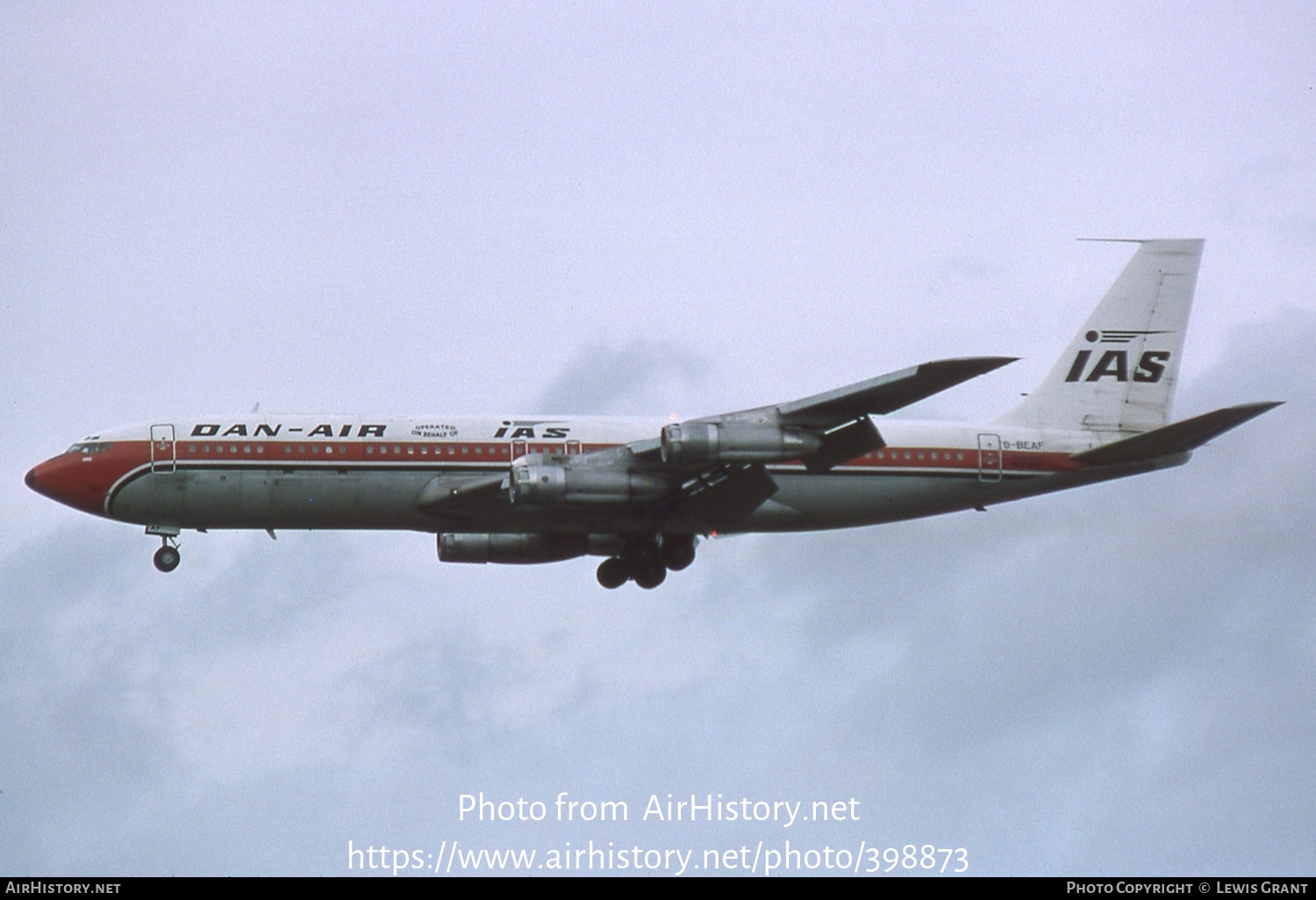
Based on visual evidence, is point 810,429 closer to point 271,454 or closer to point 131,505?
point 271,454

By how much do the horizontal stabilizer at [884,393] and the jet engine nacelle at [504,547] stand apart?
9.76m

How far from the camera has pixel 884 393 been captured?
1973 inches

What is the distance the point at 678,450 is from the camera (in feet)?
168

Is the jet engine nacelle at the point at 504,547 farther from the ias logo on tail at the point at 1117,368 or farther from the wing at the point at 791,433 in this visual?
the ias logo on tail at the point at 1117,368

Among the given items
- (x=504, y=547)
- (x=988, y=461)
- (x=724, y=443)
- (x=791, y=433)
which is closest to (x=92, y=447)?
(x=504, y=547)

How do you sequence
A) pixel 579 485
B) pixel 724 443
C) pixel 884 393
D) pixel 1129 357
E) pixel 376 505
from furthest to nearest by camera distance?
pixel 1129 357, pixel 376 505, pixel 579 485, pixel 724 443, pixel 884 393

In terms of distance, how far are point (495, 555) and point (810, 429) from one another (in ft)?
40.0

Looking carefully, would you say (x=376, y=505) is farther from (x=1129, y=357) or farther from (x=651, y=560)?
(x=1129, y=357)

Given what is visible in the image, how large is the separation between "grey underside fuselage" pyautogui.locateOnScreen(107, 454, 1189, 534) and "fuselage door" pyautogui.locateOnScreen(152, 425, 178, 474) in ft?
0.69

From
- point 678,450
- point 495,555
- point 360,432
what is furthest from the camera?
point 495,555

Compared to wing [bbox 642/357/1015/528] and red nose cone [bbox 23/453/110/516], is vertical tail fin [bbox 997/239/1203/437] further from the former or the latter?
red nose cone [bbox 23/453/110/516]

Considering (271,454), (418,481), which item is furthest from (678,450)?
(271,454)

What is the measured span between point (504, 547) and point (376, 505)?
554 centimetres
